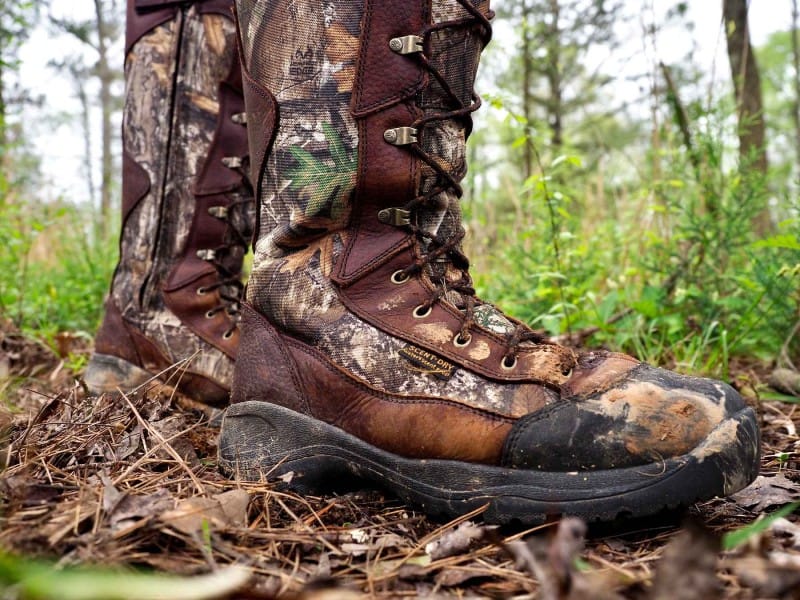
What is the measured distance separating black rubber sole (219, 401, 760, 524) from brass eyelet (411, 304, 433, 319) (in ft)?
1.02

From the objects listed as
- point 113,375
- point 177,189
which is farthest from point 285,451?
point 177,189

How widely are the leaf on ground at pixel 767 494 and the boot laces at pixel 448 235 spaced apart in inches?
21.0

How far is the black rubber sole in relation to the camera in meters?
1.20

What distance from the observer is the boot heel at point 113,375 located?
2242mm

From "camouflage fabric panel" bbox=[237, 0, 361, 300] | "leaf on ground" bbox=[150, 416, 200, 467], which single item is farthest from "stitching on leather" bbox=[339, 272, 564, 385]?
"leaf on ground" bbox=[150, 416, 200, 467]

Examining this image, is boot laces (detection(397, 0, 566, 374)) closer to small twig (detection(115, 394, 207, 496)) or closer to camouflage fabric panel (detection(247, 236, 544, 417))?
camouflage fabric panel (detection(247, 236, 544, 417))

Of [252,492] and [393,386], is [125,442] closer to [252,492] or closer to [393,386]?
[252,492]

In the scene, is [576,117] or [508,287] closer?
[508,287]

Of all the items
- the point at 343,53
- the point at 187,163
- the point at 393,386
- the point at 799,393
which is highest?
the point at 343,53

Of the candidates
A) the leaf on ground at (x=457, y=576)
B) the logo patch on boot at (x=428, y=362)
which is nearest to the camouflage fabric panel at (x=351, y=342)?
the logo patch on boot at (x=428, y=362)

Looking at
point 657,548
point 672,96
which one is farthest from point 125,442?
point 672,96

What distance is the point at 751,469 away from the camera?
48.8 inches

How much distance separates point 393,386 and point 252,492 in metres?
0.38

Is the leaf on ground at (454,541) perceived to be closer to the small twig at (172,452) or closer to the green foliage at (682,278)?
the small twig at (172,452)
